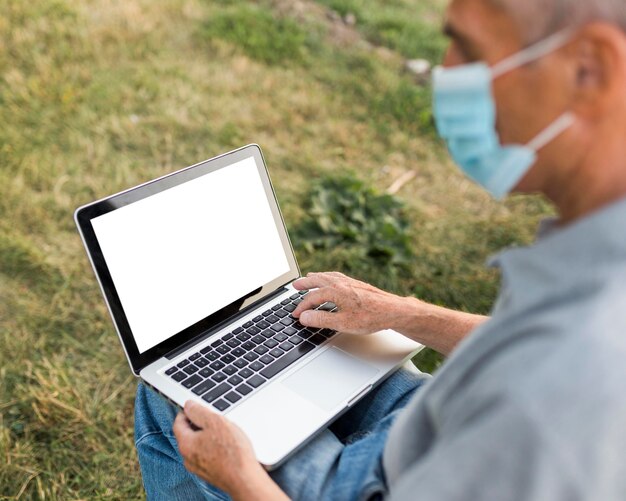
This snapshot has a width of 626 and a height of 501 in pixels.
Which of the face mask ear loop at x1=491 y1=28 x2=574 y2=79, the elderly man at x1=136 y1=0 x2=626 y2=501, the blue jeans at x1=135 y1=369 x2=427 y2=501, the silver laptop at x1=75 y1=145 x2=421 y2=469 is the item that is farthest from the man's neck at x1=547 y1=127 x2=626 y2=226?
the silver laptop at x1=75 y1=145 x2=421 y2=469

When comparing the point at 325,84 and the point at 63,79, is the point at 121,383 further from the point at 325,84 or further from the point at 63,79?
the point at 325,84

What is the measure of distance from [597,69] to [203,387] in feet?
3.24

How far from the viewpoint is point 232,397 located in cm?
134

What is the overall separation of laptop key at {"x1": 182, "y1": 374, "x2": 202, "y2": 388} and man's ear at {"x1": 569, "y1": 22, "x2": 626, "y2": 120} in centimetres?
96

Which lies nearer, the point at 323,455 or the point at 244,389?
the point at 323,455

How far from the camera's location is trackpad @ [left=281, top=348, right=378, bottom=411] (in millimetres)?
1358

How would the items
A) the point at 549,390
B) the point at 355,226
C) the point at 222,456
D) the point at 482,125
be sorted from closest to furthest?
Result: the point at 549,390
the point at 482,125
the point at 222,456
the point at 355,226

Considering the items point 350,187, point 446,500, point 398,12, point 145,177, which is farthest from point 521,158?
point 398,12

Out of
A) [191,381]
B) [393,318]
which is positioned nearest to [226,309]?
[191,381]

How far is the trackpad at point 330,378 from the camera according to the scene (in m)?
1.36

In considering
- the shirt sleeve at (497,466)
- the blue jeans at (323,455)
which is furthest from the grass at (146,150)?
the shirt sleeve at (497,466)

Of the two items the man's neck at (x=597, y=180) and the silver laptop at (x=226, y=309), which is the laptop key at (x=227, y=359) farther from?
the man's neck at (x=597, y=180)

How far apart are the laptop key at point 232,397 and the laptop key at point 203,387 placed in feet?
0.14

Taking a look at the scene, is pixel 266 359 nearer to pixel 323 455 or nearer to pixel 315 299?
pixel 315 299
